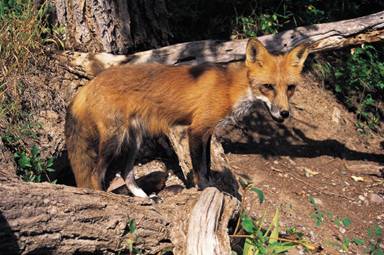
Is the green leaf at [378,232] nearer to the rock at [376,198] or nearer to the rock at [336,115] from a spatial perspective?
the rock at [376,198]

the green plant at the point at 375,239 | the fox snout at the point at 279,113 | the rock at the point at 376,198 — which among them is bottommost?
the rock at the point at 376,198

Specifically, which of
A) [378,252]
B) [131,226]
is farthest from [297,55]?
[131,226]

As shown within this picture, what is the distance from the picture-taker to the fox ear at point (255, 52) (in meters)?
5.43

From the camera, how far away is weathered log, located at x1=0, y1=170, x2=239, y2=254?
10.8ft

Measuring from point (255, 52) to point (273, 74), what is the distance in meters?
0.32

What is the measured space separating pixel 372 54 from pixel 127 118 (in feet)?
16.8

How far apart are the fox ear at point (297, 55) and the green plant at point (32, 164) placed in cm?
288

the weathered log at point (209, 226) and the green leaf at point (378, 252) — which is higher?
the weathered log at point (209, 226)

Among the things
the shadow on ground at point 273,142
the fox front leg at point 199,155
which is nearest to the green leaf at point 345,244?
the fox front leg at point 199,155

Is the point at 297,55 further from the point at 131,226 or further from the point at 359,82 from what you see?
the point at 359,82

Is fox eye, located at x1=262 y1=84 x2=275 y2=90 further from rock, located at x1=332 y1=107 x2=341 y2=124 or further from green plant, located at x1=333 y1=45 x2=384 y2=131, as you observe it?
green plant, located at x1=333 y1=45 x2=384 y2=131

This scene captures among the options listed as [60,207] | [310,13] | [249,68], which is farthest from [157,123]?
[310,13]

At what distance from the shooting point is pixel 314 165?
725 centimetres

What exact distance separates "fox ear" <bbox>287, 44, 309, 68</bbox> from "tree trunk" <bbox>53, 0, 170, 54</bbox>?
83.0 inches
